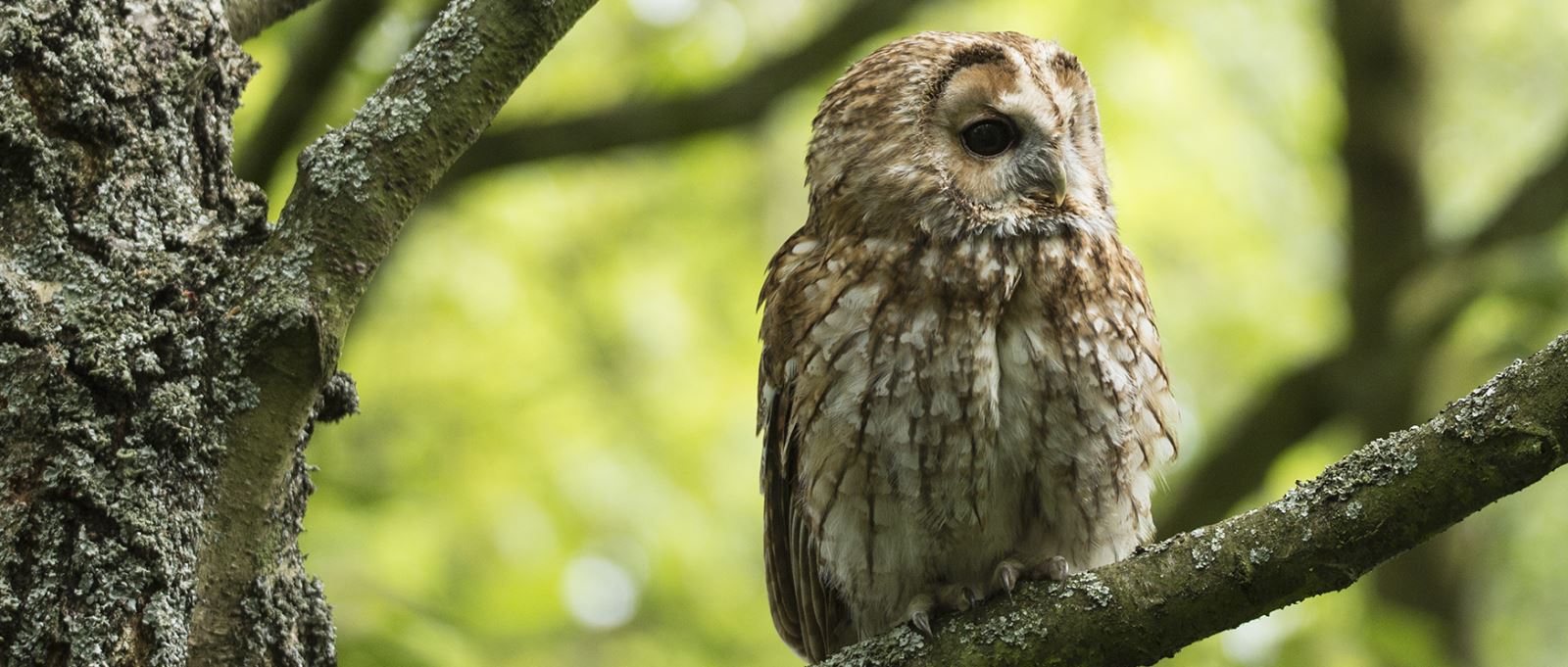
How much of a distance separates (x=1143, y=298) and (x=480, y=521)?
3267 mm

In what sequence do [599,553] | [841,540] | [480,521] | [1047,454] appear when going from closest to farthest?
[1047,454] < [841,540] < [480,521] < [599,553]

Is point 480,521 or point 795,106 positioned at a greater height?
point 795,106

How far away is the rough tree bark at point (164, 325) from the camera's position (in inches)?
70.9

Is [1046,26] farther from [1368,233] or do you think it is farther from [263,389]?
[263,389]

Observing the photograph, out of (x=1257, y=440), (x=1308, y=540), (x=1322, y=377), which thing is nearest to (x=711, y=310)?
(x=1257, y=440)

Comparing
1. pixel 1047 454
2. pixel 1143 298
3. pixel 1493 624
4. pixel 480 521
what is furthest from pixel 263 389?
pixel 1493 624

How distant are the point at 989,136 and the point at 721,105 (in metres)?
1.86

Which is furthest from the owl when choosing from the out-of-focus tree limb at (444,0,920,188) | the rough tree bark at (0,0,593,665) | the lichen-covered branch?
the out-of-focus tree limb at (444,0,920,188)

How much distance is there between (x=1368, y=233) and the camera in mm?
5758

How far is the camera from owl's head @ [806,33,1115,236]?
2.83 metres

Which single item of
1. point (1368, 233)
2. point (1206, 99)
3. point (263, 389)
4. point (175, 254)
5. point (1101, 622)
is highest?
point (1206, 99)

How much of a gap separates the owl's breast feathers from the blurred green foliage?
1.23 metres

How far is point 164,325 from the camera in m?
1.90

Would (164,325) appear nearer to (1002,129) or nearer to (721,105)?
(1002,129)
